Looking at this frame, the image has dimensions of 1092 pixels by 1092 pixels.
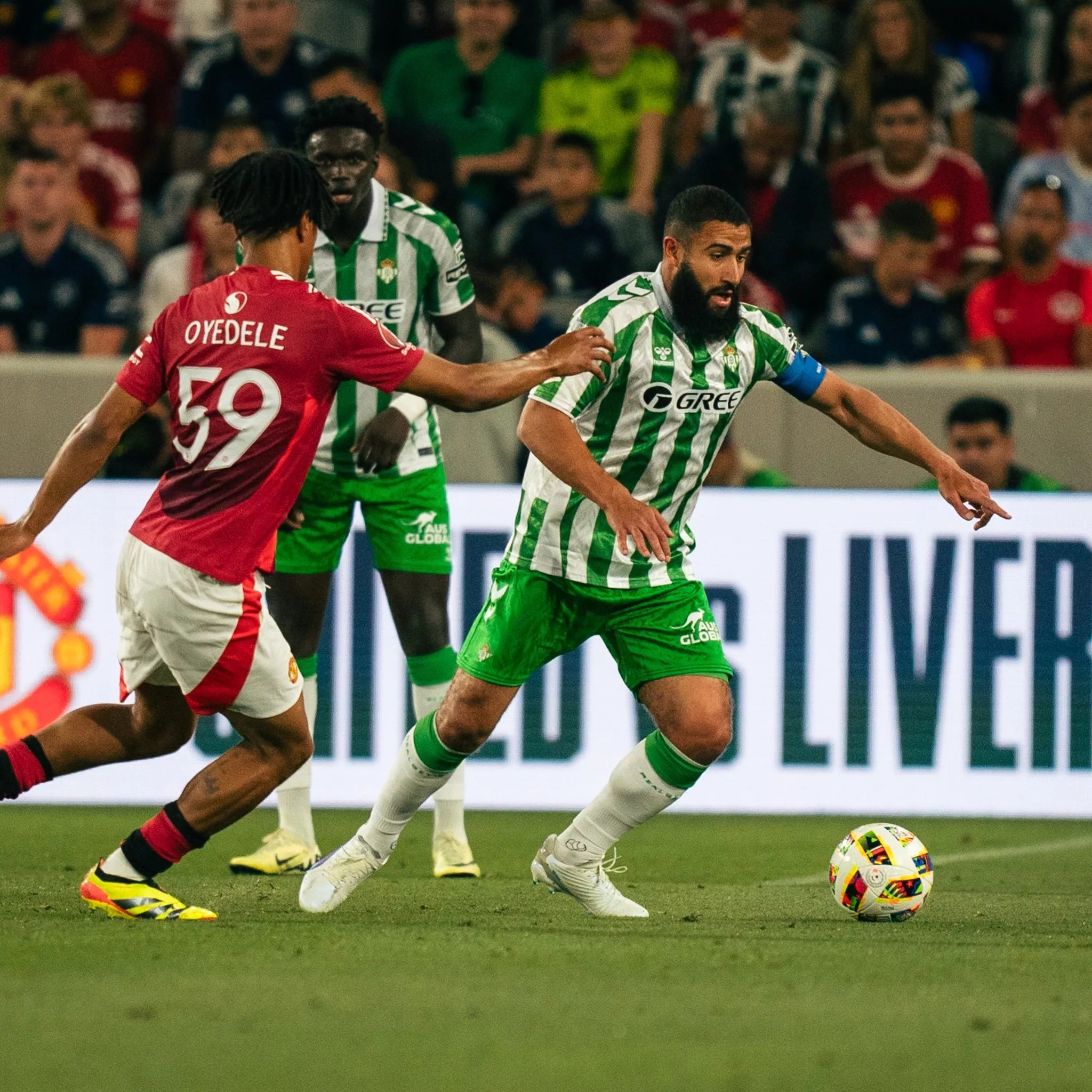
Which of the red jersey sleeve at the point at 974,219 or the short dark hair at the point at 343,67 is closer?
the short dark hair at the point at 343,67

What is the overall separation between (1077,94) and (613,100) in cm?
263

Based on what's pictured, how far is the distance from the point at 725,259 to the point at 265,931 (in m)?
2.20

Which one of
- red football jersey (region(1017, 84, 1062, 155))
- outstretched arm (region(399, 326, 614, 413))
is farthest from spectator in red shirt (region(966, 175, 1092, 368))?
outstretched arm (region(399, 326, 614, 413))

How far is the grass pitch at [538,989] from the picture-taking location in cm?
377

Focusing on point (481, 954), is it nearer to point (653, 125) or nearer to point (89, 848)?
point (89, 848)

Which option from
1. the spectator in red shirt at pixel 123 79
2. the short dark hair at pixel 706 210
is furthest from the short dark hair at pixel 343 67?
the short dark hair at pixel 706 210

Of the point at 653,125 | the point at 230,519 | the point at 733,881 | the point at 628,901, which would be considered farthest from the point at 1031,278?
the point at 230,519

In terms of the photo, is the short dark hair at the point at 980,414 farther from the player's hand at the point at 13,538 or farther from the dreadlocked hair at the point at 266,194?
the player's hand at the point at 13,538

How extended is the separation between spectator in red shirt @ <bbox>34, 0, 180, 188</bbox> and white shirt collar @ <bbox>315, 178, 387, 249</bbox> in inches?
224

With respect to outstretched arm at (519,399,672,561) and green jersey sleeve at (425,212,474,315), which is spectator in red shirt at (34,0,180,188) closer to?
green jersey sleeve at (425,212,474,315)

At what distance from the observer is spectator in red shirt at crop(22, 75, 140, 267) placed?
37.6 feet

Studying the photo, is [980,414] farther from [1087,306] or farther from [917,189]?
[917,189]

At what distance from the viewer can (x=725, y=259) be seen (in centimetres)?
570

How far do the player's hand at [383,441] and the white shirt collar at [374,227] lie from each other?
0.62 m
